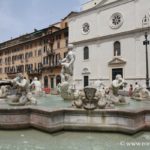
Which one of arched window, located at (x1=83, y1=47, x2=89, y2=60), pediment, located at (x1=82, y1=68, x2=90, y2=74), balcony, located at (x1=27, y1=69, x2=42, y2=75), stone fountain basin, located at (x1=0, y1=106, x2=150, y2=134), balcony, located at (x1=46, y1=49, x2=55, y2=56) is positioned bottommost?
stone fountain basin, located at (x1=0, y1=106, x2=150, y2=134)

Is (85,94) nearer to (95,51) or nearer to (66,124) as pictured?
Result: (66,124)

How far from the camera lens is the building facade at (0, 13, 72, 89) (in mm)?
41844

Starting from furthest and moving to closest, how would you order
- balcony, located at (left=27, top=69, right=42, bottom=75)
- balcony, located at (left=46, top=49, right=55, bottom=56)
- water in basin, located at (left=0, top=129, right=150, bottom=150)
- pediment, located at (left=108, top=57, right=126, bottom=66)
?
balcony, located at (left=27, top=69, right=42, bottom=75) → balcony, located at (left=46, top=49, right=55, bottom=56) → pediment, located at (left=108, top=57, right=126, bottom=66) → water in basin, located at (left=0, top=129, right=150, bottom=150)

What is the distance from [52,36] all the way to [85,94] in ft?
127

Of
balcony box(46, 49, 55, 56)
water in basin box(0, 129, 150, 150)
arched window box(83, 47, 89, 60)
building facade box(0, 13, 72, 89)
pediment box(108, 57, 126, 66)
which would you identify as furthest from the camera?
balcony box(46, 49, 55, 56)

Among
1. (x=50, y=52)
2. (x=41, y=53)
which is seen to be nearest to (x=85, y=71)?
(x=50, y=52)

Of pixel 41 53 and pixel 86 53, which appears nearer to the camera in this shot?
pixel 86 53

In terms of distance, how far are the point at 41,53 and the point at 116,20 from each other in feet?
66.6

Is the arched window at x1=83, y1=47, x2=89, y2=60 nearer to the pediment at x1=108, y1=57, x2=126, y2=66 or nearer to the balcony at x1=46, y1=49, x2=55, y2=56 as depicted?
the pediment at x1=108, y1=57, x2=126, y2=66

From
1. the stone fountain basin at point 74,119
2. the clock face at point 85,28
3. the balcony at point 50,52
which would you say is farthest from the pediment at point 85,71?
the stone fountain basin at point 74,119

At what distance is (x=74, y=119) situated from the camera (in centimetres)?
572

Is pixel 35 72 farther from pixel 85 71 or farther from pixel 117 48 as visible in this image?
pixel 117 48

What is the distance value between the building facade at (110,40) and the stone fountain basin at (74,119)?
22496 millimetres

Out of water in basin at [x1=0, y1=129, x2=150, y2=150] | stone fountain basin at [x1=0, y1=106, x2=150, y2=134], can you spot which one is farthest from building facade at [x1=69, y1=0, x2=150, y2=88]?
water in basin at [x1=0, y1=129, x2=150, y2=150]
